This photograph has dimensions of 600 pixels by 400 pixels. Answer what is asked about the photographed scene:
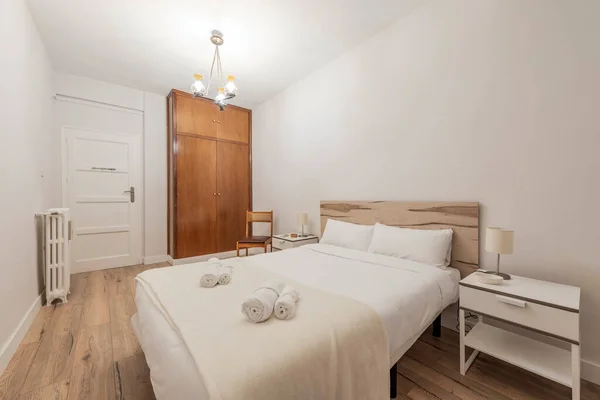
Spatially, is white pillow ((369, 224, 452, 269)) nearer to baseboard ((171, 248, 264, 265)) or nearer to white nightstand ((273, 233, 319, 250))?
white nightstand ((273, 233, 319, 250))

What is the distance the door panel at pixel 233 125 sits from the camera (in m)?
4.48

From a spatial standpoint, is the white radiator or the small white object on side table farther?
the white radiator

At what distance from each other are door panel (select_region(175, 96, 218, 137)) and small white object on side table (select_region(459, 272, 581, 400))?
13.4 feet

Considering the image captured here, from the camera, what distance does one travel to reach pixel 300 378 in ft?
2.93

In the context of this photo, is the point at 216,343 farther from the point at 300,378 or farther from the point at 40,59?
the point at 40,59

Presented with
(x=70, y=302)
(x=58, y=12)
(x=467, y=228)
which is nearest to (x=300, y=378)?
(x=467, y=228)

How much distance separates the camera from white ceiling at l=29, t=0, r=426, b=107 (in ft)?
7.64

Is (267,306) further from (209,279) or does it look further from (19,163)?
(19,163)

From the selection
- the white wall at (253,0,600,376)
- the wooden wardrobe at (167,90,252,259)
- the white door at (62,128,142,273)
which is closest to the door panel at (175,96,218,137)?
the wooden wardrobe at (167,90,252,259)

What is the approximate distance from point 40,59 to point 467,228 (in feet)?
14.8

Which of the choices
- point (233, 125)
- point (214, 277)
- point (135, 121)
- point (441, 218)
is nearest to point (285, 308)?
point (214, 277)

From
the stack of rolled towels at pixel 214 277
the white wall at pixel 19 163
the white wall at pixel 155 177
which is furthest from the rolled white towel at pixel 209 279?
the white wall at pixel 155 177

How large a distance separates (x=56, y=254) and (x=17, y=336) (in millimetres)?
1006

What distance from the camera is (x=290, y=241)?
10.8 ft
